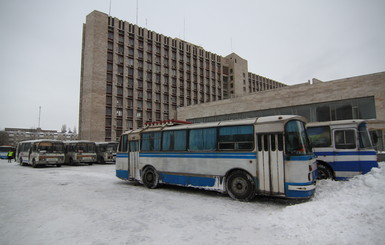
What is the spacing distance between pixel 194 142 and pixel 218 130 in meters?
1.30

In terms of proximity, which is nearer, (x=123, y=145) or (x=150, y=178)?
(x=150, y=178)

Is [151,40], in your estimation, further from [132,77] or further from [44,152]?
[44,152]

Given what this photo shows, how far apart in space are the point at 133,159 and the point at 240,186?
617cm

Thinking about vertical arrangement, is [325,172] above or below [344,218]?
above

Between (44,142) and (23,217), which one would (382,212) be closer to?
(23,217)

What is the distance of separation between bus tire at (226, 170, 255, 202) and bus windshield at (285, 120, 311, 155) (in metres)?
1.68

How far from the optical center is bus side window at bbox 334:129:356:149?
31.5ft

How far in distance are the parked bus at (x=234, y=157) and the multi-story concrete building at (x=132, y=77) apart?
42312 millimetres

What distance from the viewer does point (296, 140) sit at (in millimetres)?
7211

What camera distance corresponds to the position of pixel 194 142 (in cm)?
962

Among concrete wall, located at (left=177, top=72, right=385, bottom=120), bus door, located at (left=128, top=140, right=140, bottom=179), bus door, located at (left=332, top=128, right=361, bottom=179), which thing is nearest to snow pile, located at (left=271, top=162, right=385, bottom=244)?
bus door, located at (left=332, top=128, right=361, bottom=179)

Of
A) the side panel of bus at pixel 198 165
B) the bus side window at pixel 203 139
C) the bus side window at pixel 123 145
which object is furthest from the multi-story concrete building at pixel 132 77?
the bus side window at pixel 203 139

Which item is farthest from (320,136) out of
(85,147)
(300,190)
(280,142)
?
(85,147)

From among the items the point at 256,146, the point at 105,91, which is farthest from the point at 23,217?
the point at 105,91
